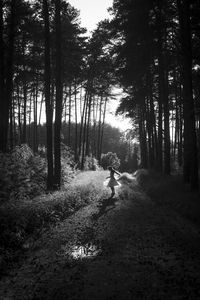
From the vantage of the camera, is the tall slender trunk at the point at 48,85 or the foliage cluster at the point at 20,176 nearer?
the foliage cluster at the point at 20,176

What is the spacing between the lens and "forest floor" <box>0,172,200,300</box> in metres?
5.41

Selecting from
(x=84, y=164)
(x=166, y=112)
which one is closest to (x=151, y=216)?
(x=166, y=112)

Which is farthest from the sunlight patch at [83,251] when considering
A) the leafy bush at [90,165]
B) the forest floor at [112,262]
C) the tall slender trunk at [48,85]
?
the leafy bush at [90,165]

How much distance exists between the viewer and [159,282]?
5645 millimetres

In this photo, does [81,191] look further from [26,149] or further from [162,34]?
[162,34]

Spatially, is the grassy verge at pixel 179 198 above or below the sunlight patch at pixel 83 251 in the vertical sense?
above

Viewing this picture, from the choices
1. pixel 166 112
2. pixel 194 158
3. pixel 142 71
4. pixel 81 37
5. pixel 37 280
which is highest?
pixel 81 37

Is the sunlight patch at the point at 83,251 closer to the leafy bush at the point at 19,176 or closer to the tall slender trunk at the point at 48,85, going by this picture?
the leafy bush at the point at 19,176

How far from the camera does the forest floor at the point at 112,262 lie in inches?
213

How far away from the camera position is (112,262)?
6.75 meters

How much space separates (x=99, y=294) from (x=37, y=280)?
149cm

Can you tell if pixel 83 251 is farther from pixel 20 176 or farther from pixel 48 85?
pixel 48 85

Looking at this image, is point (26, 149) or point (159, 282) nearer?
point (159, 282)

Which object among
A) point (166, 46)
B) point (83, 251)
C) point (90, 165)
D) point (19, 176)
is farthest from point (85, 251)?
point (90, 165)
